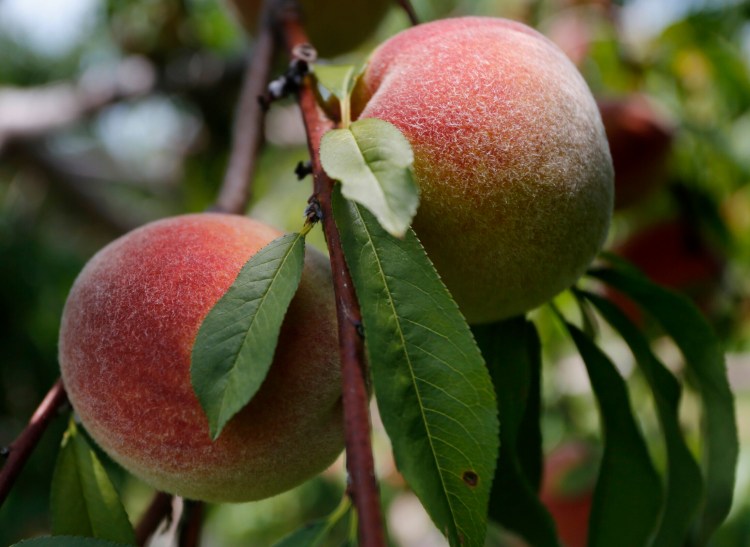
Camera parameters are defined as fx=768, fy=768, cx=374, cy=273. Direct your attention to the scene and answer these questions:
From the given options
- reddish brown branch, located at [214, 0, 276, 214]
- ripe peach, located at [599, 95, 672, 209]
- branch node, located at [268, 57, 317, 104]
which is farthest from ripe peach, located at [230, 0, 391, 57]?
ripe peach, located at [599, 95, 672, 209]

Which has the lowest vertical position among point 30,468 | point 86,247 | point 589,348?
point 30,468

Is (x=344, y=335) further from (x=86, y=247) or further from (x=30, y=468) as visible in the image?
(x=86, y=247)

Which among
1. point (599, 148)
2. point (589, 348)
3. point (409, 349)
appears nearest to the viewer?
point (409, 349)

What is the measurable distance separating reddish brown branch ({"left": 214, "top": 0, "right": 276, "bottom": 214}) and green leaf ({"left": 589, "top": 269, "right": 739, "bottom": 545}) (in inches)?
19.1

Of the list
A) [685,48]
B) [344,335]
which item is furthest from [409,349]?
[685,48]

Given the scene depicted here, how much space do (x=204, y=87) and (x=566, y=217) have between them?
1.48 m

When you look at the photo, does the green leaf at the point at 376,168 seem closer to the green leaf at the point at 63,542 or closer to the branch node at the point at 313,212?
the branch node at the point at 313,212

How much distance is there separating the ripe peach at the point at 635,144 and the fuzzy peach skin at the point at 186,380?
3.24 feet

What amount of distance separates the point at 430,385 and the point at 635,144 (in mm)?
1091

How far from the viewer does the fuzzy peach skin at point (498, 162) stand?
0.61 meters

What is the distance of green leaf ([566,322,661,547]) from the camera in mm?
804

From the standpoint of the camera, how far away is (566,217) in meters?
0.64

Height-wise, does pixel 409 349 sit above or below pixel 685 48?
above

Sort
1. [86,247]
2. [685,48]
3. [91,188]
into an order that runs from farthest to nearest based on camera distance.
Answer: [86,247], [91,188], [685,48]
